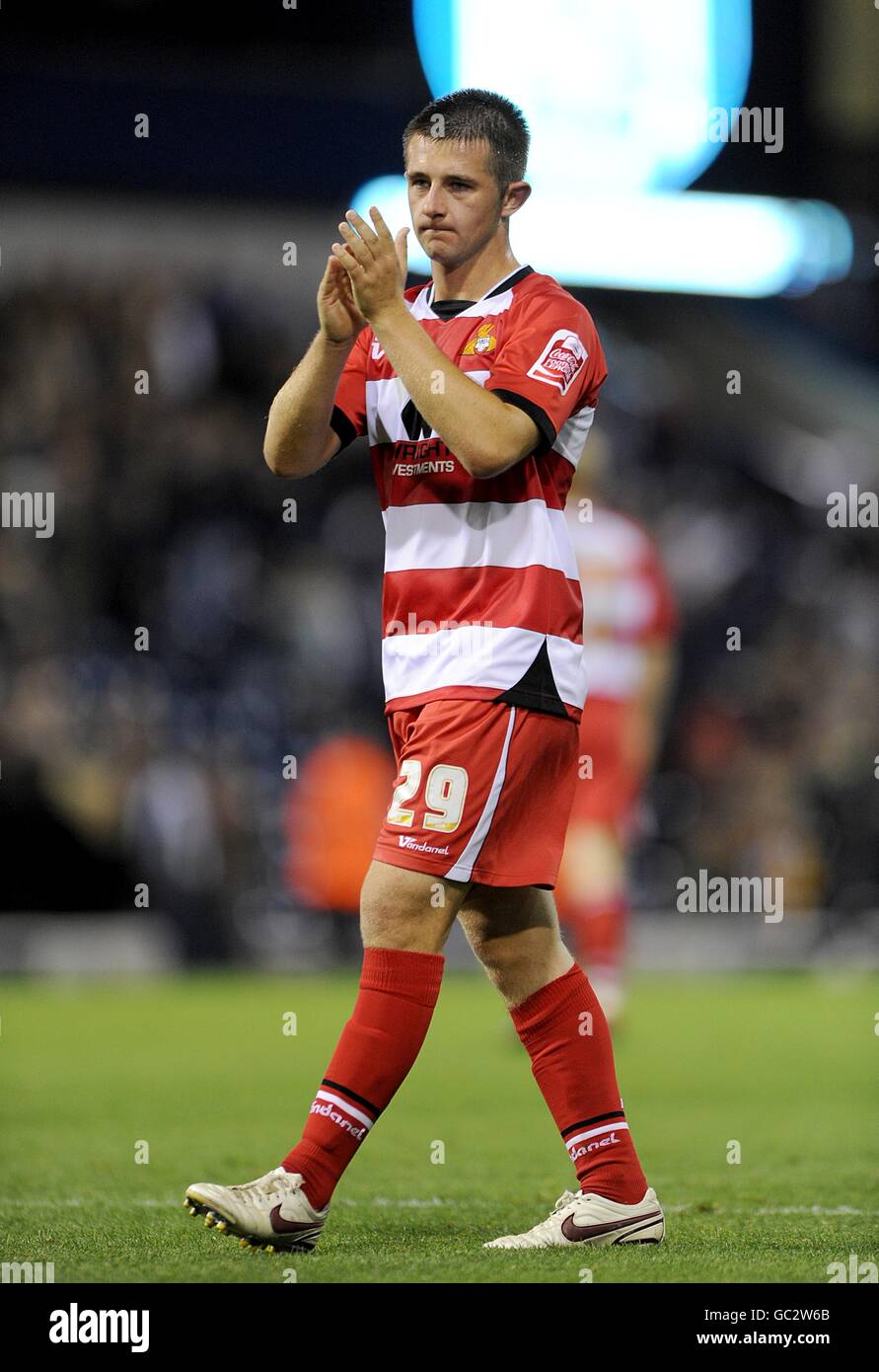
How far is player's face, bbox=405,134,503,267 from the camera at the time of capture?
3721 millimetres

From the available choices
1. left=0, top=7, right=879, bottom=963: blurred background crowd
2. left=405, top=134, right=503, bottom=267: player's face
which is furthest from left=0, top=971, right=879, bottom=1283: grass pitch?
left=0, top=7, right=879, bottom=963: blurred background crowd

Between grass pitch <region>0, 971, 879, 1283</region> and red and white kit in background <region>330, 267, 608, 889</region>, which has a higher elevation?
red and white kit in background <region>330, 267, 608, 889</region>

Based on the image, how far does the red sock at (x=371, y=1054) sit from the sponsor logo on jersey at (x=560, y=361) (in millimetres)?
1126

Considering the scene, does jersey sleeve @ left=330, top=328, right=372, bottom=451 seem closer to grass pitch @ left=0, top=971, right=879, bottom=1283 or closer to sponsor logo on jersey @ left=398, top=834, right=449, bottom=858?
sponsor logo on jersey @ left=398, top=834, right=449, bottom=858

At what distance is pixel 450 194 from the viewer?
3742mm

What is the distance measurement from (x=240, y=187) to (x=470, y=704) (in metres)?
11.9

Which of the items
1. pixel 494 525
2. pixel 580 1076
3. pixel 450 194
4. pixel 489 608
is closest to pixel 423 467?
pixel 494 525

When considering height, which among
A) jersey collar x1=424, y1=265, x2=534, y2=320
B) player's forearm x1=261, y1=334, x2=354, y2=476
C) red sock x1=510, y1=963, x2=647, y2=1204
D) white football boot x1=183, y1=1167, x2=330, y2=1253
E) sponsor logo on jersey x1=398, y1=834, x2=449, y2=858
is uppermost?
jersey collar x1=424, y1=265, x2=534, y2=320

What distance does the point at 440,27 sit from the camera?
46.1 feet

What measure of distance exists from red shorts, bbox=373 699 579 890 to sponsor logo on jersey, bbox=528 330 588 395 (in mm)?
634

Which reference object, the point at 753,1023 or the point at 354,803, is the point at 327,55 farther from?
the point at 753,1023

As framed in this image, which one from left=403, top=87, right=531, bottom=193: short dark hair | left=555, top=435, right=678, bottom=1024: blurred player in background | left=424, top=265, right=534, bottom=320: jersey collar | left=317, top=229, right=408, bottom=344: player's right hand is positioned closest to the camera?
left=317, top=229, right=408, bottom=344: player's right hand

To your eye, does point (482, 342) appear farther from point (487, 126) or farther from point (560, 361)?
point (487, 126)
